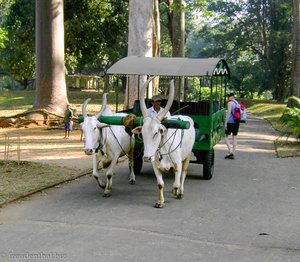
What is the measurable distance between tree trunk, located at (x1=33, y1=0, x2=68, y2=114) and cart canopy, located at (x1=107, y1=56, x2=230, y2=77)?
12.3m

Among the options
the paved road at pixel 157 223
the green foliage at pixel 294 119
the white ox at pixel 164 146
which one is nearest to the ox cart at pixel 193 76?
the paved road at pixel 157 223

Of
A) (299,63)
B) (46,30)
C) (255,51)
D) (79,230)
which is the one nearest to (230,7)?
(255,51)

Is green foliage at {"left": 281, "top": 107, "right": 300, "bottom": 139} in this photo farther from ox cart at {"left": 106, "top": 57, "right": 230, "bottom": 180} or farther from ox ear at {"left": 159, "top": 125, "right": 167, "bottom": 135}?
ox ear at {"left": 159, "top": 125, "right": 167, "bottom": 135}

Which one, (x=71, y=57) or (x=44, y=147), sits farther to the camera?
(x=71, y=57)

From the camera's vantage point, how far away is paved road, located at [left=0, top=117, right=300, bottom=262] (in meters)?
6.10

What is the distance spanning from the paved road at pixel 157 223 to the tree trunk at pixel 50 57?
1249cm

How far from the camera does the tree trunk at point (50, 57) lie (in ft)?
73.6

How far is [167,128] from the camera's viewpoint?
336 inches

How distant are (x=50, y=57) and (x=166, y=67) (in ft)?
43.3

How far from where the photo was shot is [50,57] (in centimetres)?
2261

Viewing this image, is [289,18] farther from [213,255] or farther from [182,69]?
[213,255]

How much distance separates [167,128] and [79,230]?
2.46 meters

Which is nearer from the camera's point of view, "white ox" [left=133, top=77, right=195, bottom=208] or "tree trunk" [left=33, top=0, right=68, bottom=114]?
"white ox" [left=133, top=77, right=195, bottom=208]

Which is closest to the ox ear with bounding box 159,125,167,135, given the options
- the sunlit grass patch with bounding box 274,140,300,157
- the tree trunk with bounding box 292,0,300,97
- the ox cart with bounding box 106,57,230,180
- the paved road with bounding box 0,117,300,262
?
the paved road with bounding box 0,117,300,262
